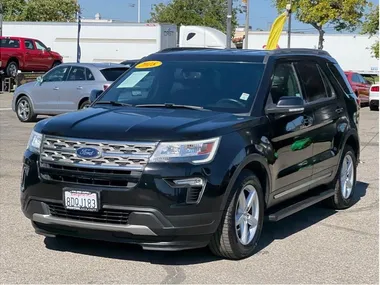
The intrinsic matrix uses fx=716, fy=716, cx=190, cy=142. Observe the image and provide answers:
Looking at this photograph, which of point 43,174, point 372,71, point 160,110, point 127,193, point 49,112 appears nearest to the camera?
point 127,193

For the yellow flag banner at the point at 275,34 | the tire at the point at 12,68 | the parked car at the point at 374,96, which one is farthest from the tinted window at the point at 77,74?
the tire at the point at 12,68

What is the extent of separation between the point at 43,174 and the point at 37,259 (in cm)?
72

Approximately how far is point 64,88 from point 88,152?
12.0 meters

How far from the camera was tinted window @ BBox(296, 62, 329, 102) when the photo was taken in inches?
290

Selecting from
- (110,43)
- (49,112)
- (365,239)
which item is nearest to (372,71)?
(110,43)

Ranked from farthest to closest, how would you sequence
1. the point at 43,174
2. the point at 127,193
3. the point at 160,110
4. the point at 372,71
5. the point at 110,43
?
the point at 372,71 → the point at 110,43 → the point at 160,110 → the point at 43,174 → the point at 127,193

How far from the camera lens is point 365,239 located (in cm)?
679

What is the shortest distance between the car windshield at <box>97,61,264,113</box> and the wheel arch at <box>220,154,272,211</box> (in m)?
0.51

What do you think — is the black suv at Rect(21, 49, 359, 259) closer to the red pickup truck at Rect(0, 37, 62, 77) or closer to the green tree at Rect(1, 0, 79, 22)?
the red pickup truck at Rect(0, 37, 62, 77)

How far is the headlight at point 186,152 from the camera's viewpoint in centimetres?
539

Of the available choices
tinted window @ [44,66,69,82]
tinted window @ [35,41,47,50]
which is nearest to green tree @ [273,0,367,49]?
tinted window @ [35,41,47,50]

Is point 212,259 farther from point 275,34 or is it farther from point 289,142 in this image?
point 275,34

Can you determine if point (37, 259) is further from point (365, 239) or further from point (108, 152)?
point (365, 239)

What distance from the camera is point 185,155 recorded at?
5.43 m
